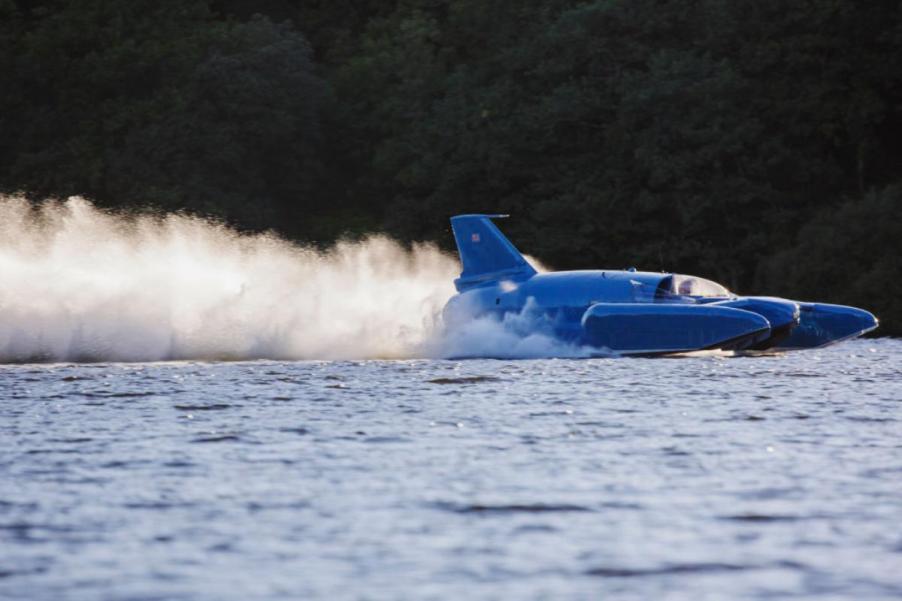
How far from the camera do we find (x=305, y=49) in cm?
6397

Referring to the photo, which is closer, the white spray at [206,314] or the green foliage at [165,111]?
the white spray at [206,314]

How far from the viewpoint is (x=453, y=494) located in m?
11.1

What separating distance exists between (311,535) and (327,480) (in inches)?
90.2

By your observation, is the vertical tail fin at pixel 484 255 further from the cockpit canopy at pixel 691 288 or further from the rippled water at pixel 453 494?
the rippled water at pixel 453 494

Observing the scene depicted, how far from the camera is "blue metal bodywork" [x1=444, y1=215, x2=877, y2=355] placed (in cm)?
Result: 2784

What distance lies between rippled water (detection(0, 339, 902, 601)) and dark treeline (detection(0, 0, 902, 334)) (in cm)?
3039

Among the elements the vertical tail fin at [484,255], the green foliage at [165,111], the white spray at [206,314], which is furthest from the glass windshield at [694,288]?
the green foliage at [165,111]

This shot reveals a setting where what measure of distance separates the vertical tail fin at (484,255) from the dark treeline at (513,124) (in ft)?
58.6

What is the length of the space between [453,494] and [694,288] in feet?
63.3

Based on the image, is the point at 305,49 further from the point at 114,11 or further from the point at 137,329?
the point at 137,329

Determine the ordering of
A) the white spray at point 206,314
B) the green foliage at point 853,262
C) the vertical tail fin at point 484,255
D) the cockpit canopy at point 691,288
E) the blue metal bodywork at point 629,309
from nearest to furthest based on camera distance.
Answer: the blue metal bodywork at point 629,309 < the cockpit canopy at point 691,288 < the white spray at point 206,314 < the vertical tail fin at point 484,255 < the green foliage at point 853,262

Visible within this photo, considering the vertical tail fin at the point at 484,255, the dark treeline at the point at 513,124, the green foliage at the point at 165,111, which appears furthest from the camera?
the green foliage at the point at 165,111

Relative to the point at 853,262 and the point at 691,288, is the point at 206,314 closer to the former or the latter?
the point at 691,288

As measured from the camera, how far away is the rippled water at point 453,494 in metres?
8.28
